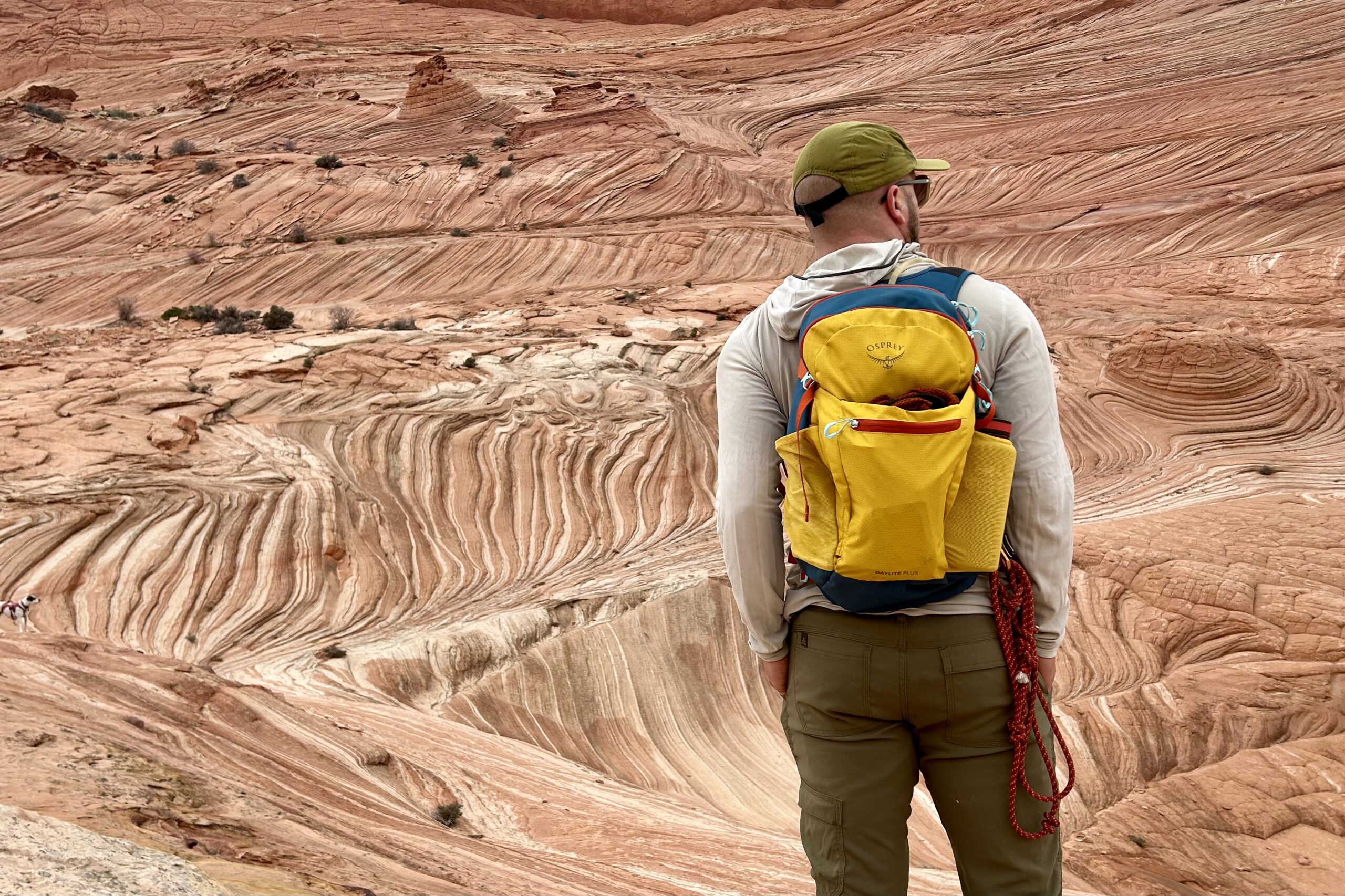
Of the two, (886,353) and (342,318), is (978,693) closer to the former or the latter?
(886,353)

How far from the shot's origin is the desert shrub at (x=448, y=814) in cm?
534

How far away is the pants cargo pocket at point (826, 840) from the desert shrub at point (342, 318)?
622 inches

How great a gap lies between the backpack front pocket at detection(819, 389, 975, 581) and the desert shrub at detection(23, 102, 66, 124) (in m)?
37.7

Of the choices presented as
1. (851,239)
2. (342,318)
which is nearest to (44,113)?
(342,318)

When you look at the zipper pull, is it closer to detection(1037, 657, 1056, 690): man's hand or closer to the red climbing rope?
the red climbing rope

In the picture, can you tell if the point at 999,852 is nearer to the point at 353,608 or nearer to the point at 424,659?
the point at 424,659

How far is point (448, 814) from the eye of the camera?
5.39 meters

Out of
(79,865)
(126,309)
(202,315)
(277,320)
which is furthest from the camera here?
(126,309)

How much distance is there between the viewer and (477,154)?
102 feet

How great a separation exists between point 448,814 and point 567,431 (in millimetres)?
9330

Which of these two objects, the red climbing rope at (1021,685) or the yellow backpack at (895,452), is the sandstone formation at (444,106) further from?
the red climbing rope at (1021,685)

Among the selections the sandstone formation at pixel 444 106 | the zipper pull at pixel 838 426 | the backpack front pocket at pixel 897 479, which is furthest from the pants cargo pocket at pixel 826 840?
the sandstone formation at pixel 444 106

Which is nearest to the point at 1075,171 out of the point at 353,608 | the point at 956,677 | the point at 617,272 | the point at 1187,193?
the point at 1187,193

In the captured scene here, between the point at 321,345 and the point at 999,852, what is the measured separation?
14288 millimetres
